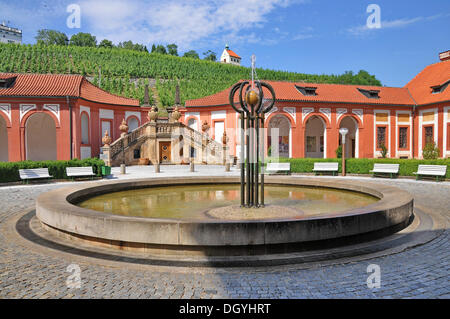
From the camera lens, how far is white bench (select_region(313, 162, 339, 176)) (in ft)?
63.5

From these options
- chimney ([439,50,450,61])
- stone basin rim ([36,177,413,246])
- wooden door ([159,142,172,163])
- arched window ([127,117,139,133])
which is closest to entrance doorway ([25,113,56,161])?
arched window ([127,117,139,133])

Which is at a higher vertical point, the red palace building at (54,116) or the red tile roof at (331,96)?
the red tile roof at (331,96)

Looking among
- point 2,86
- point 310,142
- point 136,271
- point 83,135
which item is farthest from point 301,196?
point 310,142

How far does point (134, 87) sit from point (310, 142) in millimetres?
27462

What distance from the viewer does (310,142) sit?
36.3m

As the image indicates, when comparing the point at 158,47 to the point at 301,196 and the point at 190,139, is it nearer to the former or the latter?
the point at 190,139

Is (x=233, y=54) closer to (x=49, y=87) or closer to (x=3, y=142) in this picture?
(x=3, y=142)

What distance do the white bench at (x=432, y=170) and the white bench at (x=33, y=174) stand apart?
58.2ft

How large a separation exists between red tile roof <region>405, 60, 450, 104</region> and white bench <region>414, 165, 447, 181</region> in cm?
1290

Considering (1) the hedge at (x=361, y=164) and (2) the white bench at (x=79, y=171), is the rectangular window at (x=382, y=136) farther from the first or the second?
(2) the white bench at (x=79, y=171)

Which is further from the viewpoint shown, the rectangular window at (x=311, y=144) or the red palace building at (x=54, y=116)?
the rectangular window at (x=311, y=144)

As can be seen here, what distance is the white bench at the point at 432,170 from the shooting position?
16.3 meters

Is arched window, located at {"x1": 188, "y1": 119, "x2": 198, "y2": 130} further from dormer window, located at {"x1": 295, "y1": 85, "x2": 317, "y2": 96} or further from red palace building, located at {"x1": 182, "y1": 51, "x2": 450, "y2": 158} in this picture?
dormer window, located at {"x1": 295, "y1": 85, "x2": 317, "y2": 96}

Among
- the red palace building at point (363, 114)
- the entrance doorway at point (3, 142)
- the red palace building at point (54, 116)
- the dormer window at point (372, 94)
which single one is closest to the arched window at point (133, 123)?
the red palace building at point (54, 116)
